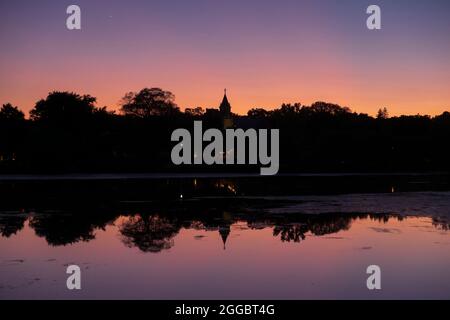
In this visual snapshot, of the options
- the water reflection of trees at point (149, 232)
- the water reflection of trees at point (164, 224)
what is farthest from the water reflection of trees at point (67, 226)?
the water reflection of trees at point (149, 232)

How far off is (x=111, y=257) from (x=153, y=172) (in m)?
66.0

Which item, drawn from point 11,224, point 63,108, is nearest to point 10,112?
point 63,108

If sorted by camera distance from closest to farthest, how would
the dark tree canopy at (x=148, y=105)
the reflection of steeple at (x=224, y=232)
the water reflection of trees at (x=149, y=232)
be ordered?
the water reflection of trees at (x=149, y=232) → the reflection of steeple at (x=224, y=232) → the dark tree canopy at (x=148, y=105)

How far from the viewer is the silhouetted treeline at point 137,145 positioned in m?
82.6

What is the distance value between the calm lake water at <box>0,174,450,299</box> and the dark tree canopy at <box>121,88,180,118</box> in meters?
105

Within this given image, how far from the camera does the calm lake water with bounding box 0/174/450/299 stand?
11.8 m

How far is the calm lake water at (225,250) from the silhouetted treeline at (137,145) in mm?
54267

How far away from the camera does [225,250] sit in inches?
650

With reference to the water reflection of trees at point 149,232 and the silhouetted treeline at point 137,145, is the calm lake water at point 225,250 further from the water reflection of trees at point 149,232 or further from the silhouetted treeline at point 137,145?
the silhouetted treeline at point 137,145

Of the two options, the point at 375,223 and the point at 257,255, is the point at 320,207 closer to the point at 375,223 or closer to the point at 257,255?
the point at 375,223

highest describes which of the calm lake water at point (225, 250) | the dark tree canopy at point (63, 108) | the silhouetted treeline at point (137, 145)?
the dark tree canopy at point (63, 108)

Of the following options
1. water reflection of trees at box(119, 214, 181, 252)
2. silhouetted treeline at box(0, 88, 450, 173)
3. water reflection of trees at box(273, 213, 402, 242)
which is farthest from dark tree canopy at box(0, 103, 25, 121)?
water reflection of trees at box(273, 213, 402, 242)
